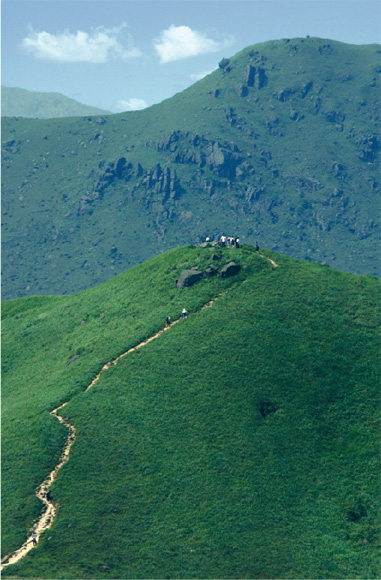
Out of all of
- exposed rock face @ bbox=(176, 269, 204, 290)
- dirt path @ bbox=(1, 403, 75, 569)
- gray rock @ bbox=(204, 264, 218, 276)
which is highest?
gray rock @ bbox=(204, 264, 218, 276)

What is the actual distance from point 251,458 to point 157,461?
11.7 metres

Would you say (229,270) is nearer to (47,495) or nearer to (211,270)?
(211,270)

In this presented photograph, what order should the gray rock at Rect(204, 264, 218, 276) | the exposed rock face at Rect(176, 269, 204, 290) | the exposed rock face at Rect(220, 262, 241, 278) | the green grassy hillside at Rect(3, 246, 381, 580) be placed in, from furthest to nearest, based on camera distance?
the gray rock at Rect(204, 264, 218, 276) < the exposed rock face at Rect(176, 269, 204, 290) < the exposed rock face at Rect(220, 262, 241, 278) < the green grassy hillside at Rect(3, 246, 381, 580)

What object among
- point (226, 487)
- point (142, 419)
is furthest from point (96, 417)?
point (226, 487)

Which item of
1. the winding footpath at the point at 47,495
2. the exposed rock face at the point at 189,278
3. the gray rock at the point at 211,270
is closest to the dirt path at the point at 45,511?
the winding footpath at the point at 47,495

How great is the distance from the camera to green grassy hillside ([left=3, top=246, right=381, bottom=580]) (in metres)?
68.6

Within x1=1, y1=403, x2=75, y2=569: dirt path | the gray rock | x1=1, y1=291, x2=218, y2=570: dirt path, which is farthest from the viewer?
the gray rock

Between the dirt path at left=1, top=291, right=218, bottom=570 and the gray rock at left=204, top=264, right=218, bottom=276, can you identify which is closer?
the dirt path at left=1, top=291, right=218, bottom=570

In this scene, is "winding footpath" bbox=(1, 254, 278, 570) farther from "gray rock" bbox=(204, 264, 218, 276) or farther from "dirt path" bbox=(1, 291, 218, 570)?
"gray rock" bbox=(204, 264, 218, 276)

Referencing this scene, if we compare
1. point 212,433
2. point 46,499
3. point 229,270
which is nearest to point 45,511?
point 46,499

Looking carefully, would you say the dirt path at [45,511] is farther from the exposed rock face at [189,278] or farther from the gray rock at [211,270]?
the gray rock at [211,270]

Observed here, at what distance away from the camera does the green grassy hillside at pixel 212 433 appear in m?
68.6

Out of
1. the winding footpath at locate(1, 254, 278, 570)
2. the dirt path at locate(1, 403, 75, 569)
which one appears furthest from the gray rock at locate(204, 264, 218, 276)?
the dirt path at locate(1, 403, 75, 569)

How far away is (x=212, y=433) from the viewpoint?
81.9 meters
